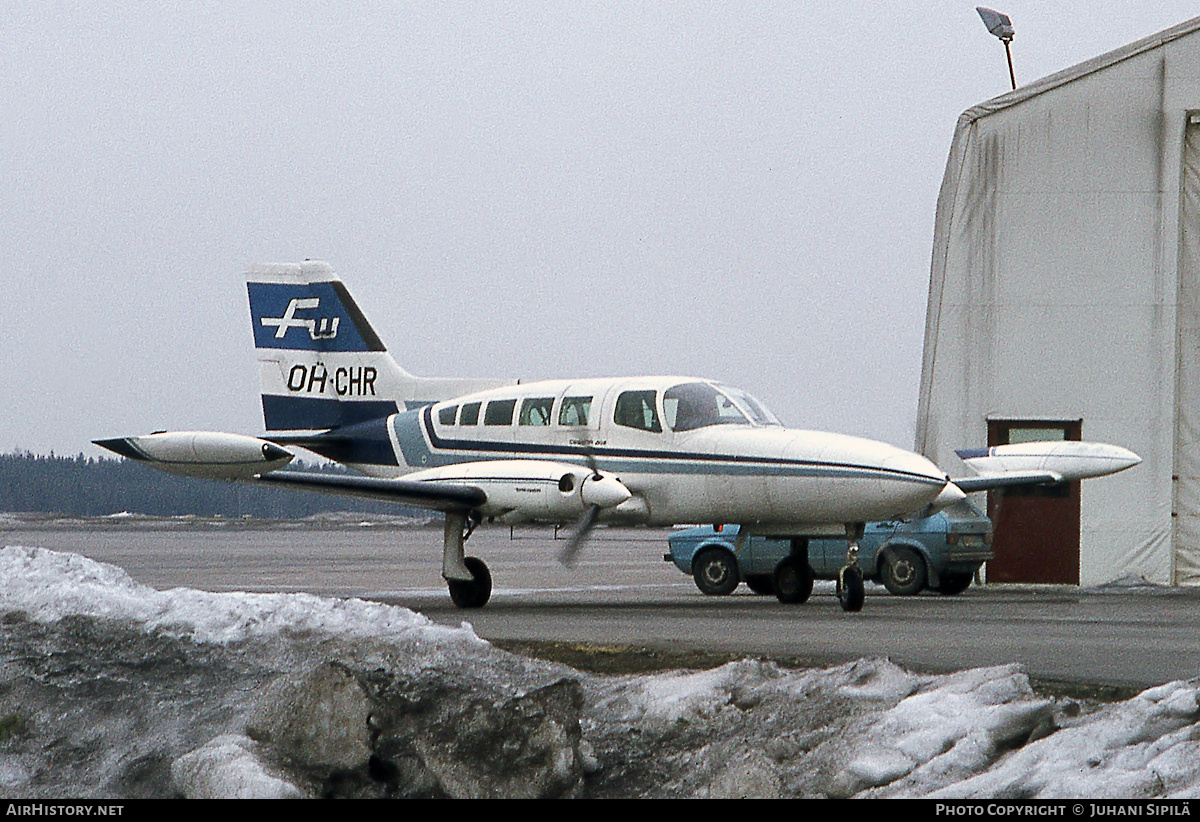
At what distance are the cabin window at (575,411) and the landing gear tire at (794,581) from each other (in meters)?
3.18

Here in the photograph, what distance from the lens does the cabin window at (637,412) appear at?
18250mm

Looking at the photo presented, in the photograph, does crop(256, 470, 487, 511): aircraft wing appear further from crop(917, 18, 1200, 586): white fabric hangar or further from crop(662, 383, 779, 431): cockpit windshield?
crop(917, 18, 1200, 586): white fabric hangar

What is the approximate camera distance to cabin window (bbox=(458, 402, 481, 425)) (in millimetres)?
19625

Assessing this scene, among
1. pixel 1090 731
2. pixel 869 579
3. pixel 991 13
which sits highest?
pixel 991 13

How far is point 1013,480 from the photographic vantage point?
67.2ft

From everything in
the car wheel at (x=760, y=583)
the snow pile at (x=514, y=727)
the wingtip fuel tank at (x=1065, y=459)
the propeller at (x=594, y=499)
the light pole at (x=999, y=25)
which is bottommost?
the car wheel at (x=760, y=583)

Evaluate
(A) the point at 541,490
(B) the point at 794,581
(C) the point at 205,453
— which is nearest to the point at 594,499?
(A) the point at 541,490

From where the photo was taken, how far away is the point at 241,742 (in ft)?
26.5

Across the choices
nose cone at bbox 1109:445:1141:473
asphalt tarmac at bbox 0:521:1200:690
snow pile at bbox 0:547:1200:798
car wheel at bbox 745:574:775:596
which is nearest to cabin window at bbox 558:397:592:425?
asphalt tarmac at bbox 0:521:1200:690

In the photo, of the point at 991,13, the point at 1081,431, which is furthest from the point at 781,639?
the point at 991,13

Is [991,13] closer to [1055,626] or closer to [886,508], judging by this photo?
[886,508]

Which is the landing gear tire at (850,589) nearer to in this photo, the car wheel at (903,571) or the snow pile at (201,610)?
the car wheel at (903,571)

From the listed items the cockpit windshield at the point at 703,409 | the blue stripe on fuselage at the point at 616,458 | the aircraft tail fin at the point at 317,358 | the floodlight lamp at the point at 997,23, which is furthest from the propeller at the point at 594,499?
the floodlight lamp at the point at 997,23

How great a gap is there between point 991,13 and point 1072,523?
9.95 m
